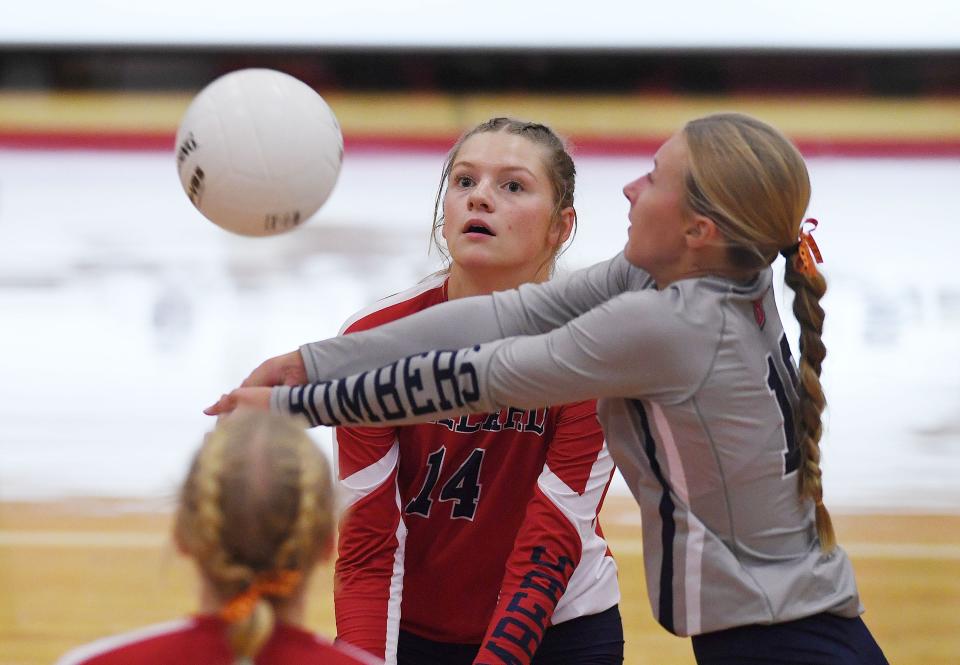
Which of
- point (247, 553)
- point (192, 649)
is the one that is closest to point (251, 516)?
point (247, 553)

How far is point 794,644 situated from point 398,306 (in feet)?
3.46

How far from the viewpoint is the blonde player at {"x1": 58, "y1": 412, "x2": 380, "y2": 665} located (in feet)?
4.61

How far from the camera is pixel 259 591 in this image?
1.42 metres

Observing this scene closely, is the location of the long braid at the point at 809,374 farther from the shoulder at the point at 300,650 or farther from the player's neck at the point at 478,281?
the shoulder at the point at 300,650

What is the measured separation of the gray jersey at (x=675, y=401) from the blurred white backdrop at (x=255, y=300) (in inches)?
101

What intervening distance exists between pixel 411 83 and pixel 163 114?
200cm

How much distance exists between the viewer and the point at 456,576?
245 centimetres

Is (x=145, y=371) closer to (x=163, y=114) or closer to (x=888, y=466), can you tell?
(x=888, y=466)

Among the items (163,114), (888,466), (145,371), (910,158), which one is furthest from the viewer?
(163,114)

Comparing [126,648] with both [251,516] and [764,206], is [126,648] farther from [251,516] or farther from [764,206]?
[764,206]

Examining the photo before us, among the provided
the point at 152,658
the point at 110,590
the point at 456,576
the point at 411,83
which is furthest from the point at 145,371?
the point at 411,83

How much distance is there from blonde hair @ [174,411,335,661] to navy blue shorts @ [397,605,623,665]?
110 centimetres

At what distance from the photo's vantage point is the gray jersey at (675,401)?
1.86 meters

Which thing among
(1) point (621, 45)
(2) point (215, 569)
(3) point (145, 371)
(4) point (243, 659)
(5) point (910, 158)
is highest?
(1) point (621, 45)
